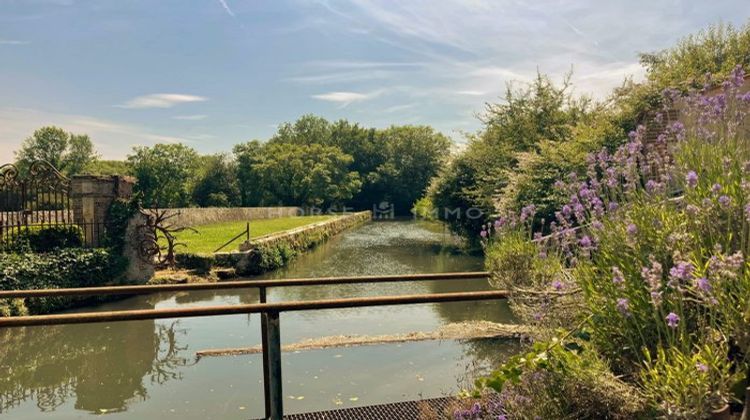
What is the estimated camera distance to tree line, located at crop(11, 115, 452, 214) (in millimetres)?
46500

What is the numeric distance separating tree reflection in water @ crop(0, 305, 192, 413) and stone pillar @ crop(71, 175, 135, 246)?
3443mm

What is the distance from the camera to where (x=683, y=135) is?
2.12 metres

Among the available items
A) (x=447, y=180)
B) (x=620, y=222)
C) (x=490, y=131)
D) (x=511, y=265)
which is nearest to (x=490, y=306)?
(x=511, y=265)

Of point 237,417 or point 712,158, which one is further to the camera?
point 237,417

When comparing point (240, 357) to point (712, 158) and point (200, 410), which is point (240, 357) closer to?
point (200, 410)

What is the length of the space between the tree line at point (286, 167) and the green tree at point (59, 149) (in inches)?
4.6

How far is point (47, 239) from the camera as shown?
35.3ft

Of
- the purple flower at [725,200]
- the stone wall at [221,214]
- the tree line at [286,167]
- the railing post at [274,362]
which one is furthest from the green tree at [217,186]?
the purple flower at [725,200]

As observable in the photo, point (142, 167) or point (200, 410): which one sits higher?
point (142, 167)

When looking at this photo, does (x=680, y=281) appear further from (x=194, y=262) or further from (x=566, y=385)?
(x=194, y=262)

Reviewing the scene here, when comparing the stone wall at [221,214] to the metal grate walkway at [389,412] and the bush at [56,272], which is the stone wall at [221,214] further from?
the metal grate walkway at [389,412]

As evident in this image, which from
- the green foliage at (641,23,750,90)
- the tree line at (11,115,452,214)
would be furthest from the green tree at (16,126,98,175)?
the green foliage at (641,23,750,90)

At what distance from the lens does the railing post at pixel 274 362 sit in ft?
7.58

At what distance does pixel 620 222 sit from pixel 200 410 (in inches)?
168
